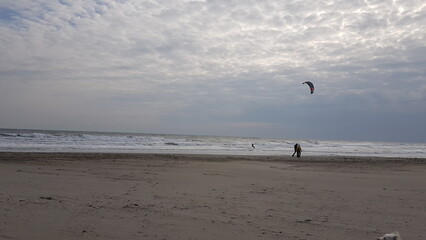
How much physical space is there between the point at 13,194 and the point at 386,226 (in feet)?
22.4

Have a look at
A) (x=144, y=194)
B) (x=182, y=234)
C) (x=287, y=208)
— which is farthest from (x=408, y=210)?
(x=144, y=194)

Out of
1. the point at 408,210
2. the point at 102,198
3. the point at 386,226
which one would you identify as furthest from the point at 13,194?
the point at 408,210

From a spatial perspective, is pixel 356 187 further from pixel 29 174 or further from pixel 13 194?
pixel 29 174

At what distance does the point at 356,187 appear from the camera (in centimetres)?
995

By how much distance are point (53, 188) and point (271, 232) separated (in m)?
5.23

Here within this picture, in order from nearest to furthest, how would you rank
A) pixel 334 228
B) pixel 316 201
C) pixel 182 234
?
1. pixel 182 234
2. pixel 334 228
3. pixel 316 201

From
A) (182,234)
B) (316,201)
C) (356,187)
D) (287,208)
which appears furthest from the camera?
(356,187)

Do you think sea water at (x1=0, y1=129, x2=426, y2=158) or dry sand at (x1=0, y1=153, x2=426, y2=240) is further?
sea water at (x1=0, y1=129, x2=426, y2=158)

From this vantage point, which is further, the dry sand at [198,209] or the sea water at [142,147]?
the sea water at [142,147]

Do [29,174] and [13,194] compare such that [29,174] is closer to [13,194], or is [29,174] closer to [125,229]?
[13,194]

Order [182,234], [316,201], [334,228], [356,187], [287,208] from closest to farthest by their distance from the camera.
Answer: [182,234] → [334,228] → [287,208] → [316,201] → [356,187]

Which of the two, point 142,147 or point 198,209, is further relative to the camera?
point 142,147

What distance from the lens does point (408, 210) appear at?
698cm

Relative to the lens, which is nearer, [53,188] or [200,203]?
[200,203]
